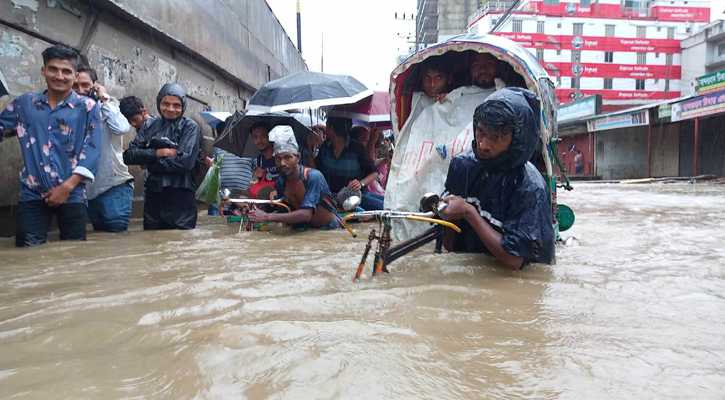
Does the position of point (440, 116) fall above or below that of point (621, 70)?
below

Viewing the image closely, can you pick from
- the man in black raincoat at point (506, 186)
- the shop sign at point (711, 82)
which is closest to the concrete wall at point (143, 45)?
the man in black raincoat at point (506, 186)

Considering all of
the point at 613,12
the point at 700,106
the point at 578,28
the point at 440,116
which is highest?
the point at 613,12

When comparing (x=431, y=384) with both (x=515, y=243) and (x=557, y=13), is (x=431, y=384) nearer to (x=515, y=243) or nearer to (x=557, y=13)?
(x=515, y=243)

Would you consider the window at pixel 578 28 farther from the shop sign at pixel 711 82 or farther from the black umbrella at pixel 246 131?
the black umbrella at pixel 246 131

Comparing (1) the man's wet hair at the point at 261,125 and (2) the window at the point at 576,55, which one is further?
(2) the window at the point at 576,55

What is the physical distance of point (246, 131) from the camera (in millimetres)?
6145

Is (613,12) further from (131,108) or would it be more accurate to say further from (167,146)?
(167,146)

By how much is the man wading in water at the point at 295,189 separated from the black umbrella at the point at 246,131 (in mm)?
902

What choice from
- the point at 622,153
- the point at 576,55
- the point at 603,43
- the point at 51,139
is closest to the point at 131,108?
the point at 51,139

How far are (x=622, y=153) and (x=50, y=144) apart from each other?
24.1 m

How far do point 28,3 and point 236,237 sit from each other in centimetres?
286

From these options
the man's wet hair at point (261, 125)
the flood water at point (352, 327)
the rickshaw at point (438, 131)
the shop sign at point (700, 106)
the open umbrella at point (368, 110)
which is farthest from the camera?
the shop sign at point (700, 106)

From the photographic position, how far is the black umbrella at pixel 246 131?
19.0 ft

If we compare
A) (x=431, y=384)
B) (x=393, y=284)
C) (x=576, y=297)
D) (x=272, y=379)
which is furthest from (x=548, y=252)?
(x=272, y=379)
